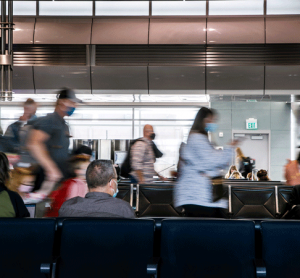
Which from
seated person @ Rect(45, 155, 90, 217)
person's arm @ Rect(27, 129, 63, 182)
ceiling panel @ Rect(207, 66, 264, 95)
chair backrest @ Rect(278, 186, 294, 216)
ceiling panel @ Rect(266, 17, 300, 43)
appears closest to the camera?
seated person @ Rect(45, 155, 90, 217)

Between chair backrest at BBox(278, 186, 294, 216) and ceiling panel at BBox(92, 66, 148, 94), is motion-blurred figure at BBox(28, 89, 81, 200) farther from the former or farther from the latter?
ceiling panel at BBox(92, 66, 148, 94)

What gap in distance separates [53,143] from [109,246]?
6.42ft

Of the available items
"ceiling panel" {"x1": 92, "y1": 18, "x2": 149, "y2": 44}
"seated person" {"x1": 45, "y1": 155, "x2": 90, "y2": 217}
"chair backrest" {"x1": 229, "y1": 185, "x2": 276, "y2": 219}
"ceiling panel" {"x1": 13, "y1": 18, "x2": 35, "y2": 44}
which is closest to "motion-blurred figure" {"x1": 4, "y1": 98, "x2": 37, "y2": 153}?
"seated person" {"x1": 45, "y1": 155, "x2": 90, "y2": 217}

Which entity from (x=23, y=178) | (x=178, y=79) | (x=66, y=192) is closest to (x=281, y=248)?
(x=66, y=192)

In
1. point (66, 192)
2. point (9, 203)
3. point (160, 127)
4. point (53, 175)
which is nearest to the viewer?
point (9, 203)

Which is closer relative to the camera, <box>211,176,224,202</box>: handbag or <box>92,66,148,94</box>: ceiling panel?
<box>211,176,224,202</box>: handbag

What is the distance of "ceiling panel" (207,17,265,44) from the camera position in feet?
28.8

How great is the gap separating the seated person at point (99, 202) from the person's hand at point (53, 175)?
106cm

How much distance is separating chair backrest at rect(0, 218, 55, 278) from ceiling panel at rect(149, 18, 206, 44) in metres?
7.14

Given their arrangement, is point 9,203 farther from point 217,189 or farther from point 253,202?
point 253,202

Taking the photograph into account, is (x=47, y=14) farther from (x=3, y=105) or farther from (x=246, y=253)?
(x=246, y=253)

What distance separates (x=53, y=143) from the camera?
4031 millimetres

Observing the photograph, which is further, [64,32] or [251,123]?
[251,123]

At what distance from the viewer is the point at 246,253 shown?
2.29 meters
